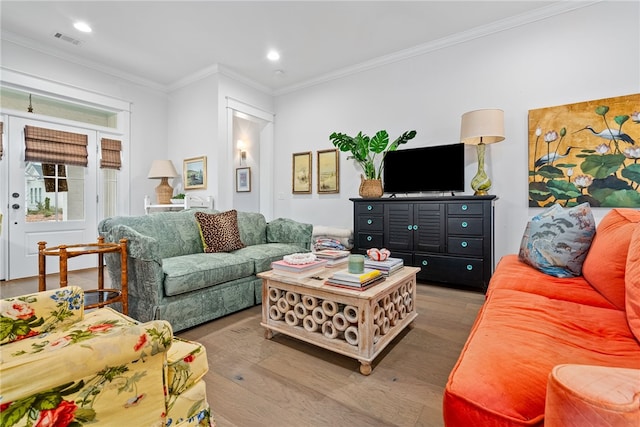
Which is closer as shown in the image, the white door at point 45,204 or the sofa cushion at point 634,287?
the sofa cushion at point 634,287

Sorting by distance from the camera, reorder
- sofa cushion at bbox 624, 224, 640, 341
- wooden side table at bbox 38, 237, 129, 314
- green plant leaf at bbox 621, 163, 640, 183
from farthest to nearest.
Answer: green plant leaf at bbox 621, 163, 640, 183 → wooden side table at bbox 38, 237, 129, 314 → sofa cushion at bbox 624, 224, 640, 341

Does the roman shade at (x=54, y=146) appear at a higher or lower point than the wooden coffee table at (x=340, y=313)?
higher

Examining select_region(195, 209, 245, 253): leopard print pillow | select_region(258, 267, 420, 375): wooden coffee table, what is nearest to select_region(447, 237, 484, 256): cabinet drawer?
select_region(258, 267, 420, 375): wooden coffee table

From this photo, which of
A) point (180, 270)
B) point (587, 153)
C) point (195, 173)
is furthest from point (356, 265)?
point (195, 173)

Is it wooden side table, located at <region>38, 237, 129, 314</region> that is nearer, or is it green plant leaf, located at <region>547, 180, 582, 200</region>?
wooden side table, located at <region>38, 237, 129, 314</region>

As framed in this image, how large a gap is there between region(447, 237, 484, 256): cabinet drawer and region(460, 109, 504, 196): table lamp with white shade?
53cm

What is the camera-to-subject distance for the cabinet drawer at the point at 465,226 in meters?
3.09

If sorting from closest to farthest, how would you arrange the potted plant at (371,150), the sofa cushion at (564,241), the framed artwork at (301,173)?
the sofa cushion at (564,241) → the potted plant at (371,150) → the framed artwork at (301,173)

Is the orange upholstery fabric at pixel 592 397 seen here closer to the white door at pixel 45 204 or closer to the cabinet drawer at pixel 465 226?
the cabinet drawer at pixel 465 226

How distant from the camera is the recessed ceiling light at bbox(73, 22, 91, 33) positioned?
3385 mm

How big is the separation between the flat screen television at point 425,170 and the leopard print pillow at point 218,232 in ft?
6.48

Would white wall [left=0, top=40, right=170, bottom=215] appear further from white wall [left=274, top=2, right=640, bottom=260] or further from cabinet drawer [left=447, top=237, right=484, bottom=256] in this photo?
cabinet drawer [left=447, top=237, right=484, bottom=256]

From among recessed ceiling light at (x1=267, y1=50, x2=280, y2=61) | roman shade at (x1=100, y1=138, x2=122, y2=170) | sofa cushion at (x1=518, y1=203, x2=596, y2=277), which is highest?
recessed ceiling light at (x1=267, y1=50, x2=280, y2=61)

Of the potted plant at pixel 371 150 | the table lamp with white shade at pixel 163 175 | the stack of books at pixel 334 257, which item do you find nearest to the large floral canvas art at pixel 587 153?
the potted plant at pixel 371 150
